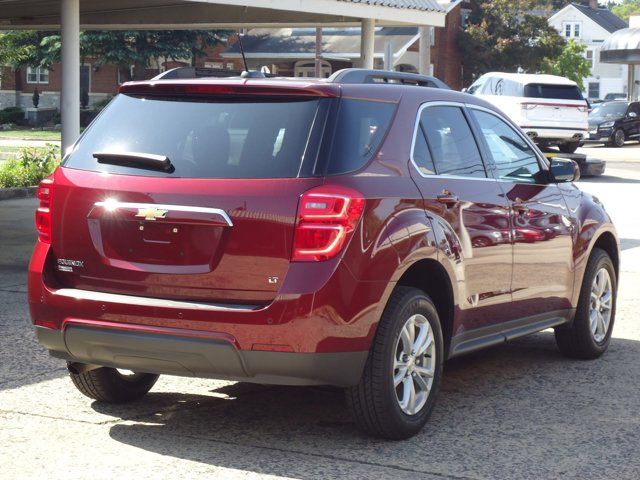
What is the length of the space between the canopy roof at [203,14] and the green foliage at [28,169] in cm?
253

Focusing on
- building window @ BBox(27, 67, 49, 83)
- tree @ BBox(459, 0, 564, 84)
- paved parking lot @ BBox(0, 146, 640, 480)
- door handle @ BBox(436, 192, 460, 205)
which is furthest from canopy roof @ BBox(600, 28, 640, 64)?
door handle @ BBox(436, 192, 460, 205)

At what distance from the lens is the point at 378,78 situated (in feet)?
21.6

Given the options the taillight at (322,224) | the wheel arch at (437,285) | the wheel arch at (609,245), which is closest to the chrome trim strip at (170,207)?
the taillight at (322,224)

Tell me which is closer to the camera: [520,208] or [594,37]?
[520,208]

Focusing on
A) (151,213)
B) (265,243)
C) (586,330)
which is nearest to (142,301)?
(151,213)

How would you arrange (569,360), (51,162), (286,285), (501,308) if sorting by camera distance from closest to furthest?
(286,285) < (501,308) < (569,360) < (51,162)

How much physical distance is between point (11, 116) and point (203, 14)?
1448 inches

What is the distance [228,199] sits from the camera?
17.9 ft

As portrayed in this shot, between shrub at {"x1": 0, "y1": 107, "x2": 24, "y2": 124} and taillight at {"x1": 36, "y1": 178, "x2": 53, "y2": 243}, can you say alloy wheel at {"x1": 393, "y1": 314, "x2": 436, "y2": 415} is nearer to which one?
taillight at {"x1": 36, "y1": 178, "x2": 53, "y2": 243}

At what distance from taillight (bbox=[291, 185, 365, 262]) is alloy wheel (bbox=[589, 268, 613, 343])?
10.4 ft

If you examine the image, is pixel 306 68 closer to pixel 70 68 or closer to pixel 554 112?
pixel 554 112

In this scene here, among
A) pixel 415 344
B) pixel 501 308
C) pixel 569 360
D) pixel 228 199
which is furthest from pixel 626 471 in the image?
pixel 569 360

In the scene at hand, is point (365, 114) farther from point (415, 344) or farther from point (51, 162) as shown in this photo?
point (51, 162)

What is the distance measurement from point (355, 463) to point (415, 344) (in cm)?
76
